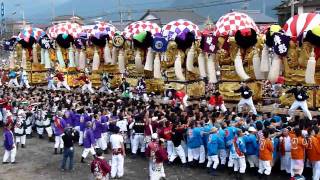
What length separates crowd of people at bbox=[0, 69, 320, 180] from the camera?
10562 millimetres

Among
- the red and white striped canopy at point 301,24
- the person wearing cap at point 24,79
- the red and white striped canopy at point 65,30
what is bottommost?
the person wearing cap at point 24,79

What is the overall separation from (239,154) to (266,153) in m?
0.70

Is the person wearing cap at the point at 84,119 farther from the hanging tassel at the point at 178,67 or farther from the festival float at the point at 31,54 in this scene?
the festival float at the point at 31,54

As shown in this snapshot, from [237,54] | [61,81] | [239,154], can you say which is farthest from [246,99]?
[61,81]

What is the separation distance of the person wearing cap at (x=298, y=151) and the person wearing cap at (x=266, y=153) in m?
0.52

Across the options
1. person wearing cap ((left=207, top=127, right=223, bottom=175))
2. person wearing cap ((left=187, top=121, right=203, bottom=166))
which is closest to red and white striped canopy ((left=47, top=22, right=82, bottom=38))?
person wearing cap ((left=187, top=121, right=203, bottom=166))

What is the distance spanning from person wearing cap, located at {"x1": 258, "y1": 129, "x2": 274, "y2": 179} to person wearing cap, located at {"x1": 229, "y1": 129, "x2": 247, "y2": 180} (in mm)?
443

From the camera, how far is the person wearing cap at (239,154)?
35.8ft

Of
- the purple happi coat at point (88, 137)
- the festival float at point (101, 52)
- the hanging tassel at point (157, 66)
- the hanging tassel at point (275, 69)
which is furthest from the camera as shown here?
the festival float at point (101, 52)

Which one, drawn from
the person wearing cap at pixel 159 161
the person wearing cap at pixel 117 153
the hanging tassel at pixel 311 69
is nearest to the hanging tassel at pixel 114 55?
the person wearing cap at pixel 117 153

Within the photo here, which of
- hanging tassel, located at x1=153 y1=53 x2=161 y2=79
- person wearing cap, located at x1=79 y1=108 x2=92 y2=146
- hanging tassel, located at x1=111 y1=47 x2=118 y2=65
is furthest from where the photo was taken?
hanging tassel, located at x1=111 y1=47 x2=118 y2=65

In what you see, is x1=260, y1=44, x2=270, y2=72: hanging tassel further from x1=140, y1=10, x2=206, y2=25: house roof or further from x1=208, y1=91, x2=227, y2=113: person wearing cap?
x1=140, y1=10, x2=206, y2=25: house roof

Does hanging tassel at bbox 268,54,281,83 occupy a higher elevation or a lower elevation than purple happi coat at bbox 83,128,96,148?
higher

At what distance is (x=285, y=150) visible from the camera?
1072 cm
